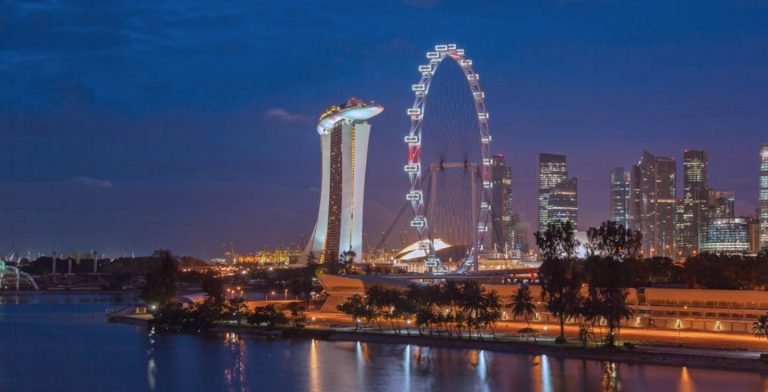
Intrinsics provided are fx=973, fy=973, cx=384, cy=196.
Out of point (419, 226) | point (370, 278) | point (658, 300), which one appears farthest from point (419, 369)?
point (419, 226)

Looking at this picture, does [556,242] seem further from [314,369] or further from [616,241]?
[314,369]

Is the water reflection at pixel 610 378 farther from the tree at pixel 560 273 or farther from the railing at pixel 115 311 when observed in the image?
the railing at pixel 115 311

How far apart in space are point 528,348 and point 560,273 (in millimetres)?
4641

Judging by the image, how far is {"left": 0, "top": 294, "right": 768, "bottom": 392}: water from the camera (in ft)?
113

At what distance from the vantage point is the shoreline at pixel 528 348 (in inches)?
1438

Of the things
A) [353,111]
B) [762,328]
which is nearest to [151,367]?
[762,328]

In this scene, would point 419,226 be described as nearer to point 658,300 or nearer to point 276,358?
point 658,300

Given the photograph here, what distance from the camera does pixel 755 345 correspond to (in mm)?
41125

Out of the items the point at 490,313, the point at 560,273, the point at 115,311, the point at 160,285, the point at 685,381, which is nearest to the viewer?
the point at 685,381

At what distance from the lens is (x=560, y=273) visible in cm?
4531

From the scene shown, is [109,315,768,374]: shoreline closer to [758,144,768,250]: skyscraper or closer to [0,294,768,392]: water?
[0,294,768,392]: water

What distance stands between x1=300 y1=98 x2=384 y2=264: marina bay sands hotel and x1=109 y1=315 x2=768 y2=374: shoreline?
4211 cm

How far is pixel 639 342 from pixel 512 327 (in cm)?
1048

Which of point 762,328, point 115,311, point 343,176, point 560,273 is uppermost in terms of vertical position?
point 343,176
